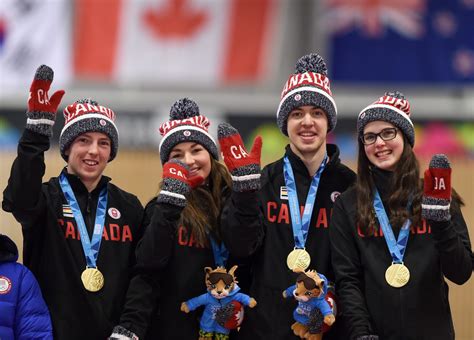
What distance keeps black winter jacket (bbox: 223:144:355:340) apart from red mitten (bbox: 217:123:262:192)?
5cm

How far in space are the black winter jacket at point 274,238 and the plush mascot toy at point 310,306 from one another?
9 cm

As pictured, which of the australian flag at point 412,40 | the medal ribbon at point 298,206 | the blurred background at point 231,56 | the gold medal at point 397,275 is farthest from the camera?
the australian flag at point 412,40

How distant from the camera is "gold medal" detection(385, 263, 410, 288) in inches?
167

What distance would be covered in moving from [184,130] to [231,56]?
26.5 feet

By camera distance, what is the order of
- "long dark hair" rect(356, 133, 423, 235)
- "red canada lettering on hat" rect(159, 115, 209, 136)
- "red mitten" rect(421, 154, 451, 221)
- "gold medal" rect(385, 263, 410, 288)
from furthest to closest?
"red canada lettering on hat" rect(159, 115, 209, 136), "long dark hair" rect(356, 133, 423, 235), "gold medal" rect(385, 263, 410, 288), "red mitten" rect(421, 154, 451, 221)

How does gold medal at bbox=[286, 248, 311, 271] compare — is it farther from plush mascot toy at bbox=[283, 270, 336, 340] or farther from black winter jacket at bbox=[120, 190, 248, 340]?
black winter jacket at bbox=[120, 190, 248, 340]

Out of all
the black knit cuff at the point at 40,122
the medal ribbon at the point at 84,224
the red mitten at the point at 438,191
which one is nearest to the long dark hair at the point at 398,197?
the red mitten at the point at 438,191

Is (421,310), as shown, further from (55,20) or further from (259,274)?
(55,20)

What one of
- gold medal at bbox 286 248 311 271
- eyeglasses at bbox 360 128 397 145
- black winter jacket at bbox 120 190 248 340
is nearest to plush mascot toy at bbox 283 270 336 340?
gold medal at bbox 286 248 311 271

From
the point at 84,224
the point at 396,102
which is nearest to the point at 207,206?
the point at 84,224

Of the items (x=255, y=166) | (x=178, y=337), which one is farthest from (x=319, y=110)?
(x=178, y=337)

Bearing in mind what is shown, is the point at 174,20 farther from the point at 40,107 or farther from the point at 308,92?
the point at 40,107

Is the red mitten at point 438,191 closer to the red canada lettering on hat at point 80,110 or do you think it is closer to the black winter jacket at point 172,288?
the black winter jacket at point 172,288

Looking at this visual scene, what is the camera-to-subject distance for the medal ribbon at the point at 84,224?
4430 mm
